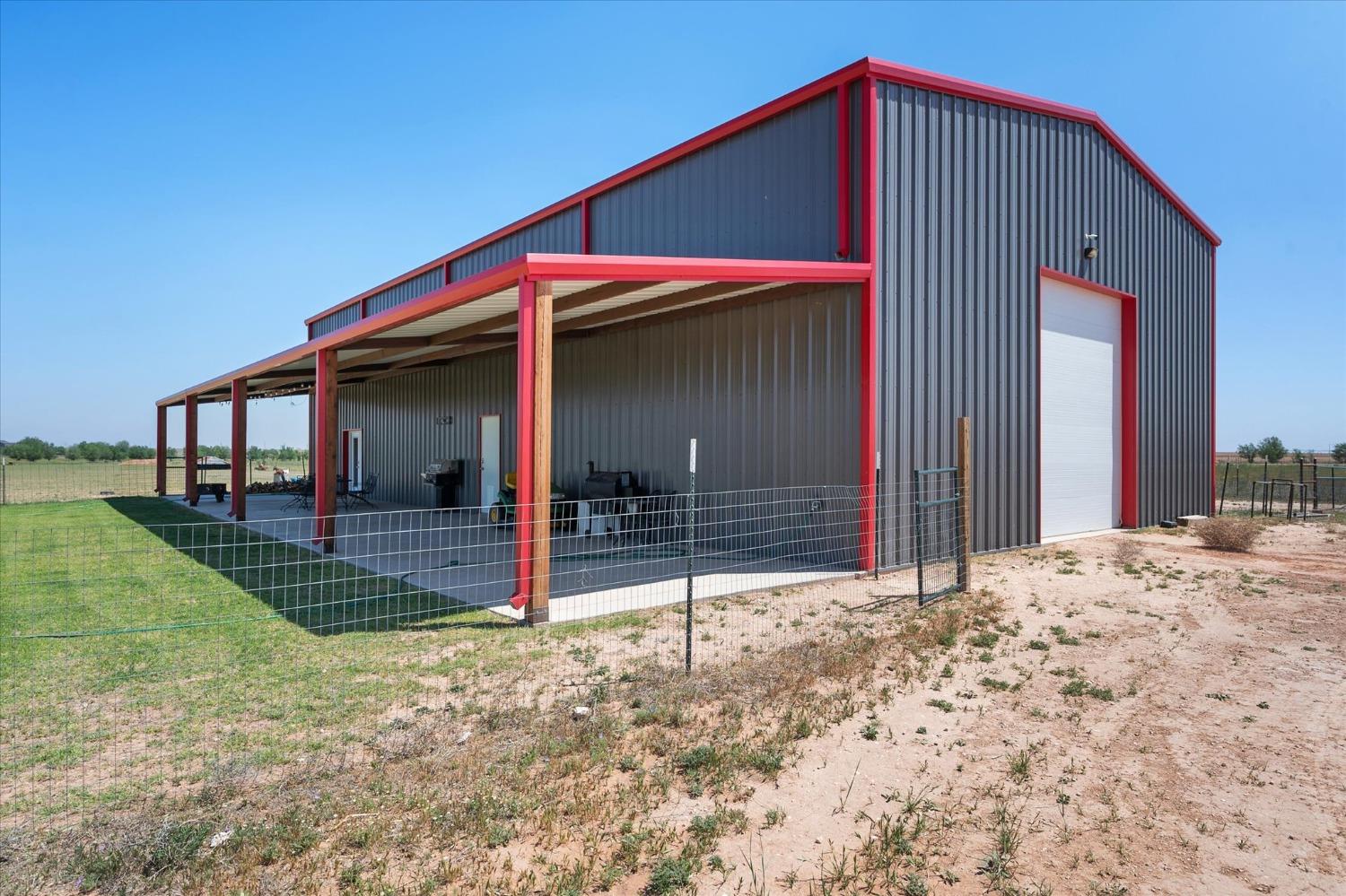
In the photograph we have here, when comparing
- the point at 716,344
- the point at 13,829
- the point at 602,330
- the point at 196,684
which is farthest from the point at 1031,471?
the point at 13,829

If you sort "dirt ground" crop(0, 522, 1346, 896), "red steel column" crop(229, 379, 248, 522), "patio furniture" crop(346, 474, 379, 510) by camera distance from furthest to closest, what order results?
"patio furniture" crop(346, 474, 379, 510), "red steel column" crop(229, 379, 248, 522), "dirt ground" crop(0, 522, 1346, 896)

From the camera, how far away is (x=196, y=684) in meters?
5.18

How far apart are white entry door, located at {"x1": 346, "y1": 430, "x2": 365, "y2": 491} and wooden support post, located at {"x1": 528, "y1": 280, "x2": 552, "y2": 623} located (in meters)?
18.9

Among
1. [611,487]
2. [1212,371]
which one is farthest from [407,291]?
[1212,371]

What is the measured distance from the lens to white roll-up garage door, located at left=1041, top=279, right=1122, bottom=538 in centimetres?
1235

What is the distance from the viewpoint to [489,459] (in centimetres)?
1727

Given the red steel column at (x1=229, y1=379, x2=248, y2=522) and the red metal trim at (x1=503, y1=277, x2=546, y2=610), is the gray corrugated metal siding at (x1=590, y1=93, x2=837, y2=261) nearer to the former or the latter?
the red metal trim at (x1=503, y1=277, x2=546, y2=610)

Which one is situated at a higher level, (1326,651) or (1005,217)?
(1005,217)

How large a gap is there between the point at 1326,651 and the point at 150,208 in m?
25.9

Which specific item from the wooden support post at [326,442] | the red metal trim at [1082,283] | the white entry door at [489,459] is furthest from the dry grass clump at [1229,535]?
the wooden support post at [326,442]

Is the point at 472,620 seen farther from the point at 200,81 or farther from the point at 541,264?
the point at 200,81

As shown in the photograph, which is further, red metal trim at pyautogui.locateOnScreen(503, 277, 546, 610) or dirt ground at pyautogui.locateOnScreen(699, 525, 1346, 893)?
red metal trim at pyautogui.locateOnScreen(503, 277, 546, 610)

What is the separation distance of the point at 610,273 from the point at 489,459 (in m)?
10.6

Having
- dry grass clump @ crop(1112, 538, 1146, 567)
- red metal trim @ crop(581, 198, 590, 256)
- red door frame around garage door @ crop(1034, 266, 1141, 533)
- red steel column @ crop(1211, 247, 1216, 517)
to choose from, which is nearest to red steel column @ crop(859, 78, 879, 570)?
dry grass clump @ crop(1112, 538, 1146, 567)
